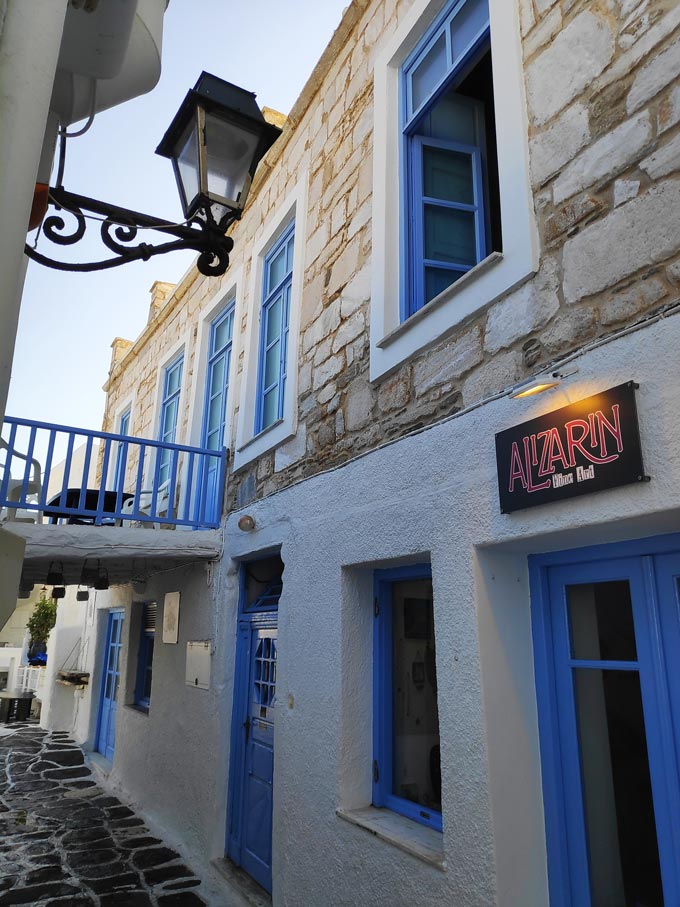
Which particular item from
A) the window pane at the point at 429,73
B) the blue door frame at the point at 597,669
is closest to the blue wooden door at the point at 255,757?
the blue door frame at the point at 597,669

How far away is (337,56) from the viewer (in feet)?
16.0

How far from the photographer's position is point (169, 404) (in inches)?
330

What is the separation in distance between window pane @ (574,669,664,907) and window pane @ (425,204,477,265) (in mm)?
2401

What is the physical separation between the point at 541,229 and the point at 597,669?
1753 millimetres

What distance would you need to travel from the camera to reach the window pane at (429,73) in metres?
3.77

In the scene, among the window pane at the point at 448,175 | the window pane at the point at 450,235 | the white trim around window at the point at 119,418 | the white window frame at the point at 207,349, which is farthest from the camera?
the white trim around window at the point at 119,418

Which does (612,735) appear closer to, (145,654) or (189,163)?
(189,163)

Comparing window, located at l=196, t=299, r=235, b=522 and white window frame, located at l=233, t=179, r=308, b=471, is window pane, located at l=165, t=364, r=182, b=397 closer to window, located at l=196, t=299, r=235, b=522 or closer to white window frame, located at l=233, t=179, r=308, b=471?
window, located at l=196, t=299, r=235, b=522

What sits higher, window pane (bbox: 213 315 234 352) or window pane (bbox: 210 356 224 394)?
window pane (bbox: 213 315 234 352)

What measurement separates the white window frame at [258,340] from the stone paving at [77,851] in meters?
3.09

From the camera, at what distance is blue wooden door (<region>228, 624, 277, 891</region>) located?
169 inches

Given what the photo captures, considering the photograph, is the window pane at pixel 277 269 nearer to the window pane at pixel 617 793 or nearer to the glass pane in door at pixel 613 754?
the glass pane in door at pixel 613 754

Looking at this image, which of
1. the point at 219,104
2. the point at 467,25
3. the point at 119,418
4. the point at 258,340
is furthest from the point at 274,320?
the point at 119,418

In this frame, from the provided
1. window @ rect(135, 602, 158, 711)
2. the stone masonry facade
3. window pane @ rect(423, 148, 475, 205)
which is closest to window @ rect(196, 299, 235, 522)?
the stone masonry facade
